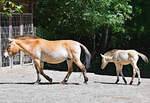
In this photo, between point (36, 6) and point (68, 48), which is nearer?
point (68, 48)

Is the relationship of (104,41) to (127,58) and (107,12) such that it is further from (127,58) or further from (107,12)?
(127,58)

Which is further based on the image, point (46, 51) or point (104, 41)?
point (104, 41)

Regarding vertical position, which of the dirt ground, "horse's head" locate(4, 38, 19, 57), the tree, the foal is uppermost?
the tree

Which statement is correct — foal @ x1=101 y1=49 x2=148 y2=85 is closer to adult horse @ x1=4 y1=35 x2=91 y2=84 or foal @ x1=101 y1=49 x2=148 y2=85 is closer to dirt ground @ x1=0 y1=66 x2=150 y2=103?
dirt ground @ x1=0 y1=66 x2=150 y2=103

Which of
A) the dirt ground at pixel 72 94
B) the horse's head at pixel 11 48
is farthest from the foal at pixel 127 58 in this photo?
the horse's head at pixel 11 48

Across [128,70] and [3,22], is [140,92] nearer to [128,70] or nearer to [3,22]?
[3,22]

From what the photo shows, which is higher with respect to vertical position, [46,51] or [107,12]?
[107,12]

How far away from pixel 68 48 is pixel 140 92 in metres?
2.79

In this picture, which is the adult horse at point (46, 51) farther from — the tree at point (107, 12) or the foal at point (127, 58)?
the tree at point (107, 12)

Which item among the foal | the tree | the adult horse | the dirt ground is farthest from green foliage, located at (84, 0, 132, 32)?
the dirt ground

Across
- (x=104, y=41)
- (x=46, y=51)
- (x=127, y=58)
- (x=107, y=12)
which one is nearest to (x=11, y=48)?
(x=46, y=51)

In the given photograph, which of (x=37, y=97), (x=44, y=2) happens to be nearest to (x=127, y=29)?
(x=44, y=2)

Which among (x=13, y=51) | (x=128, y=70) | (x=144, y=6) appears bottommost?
(x=128, y=70)

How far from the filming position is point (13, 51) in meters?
11.7
